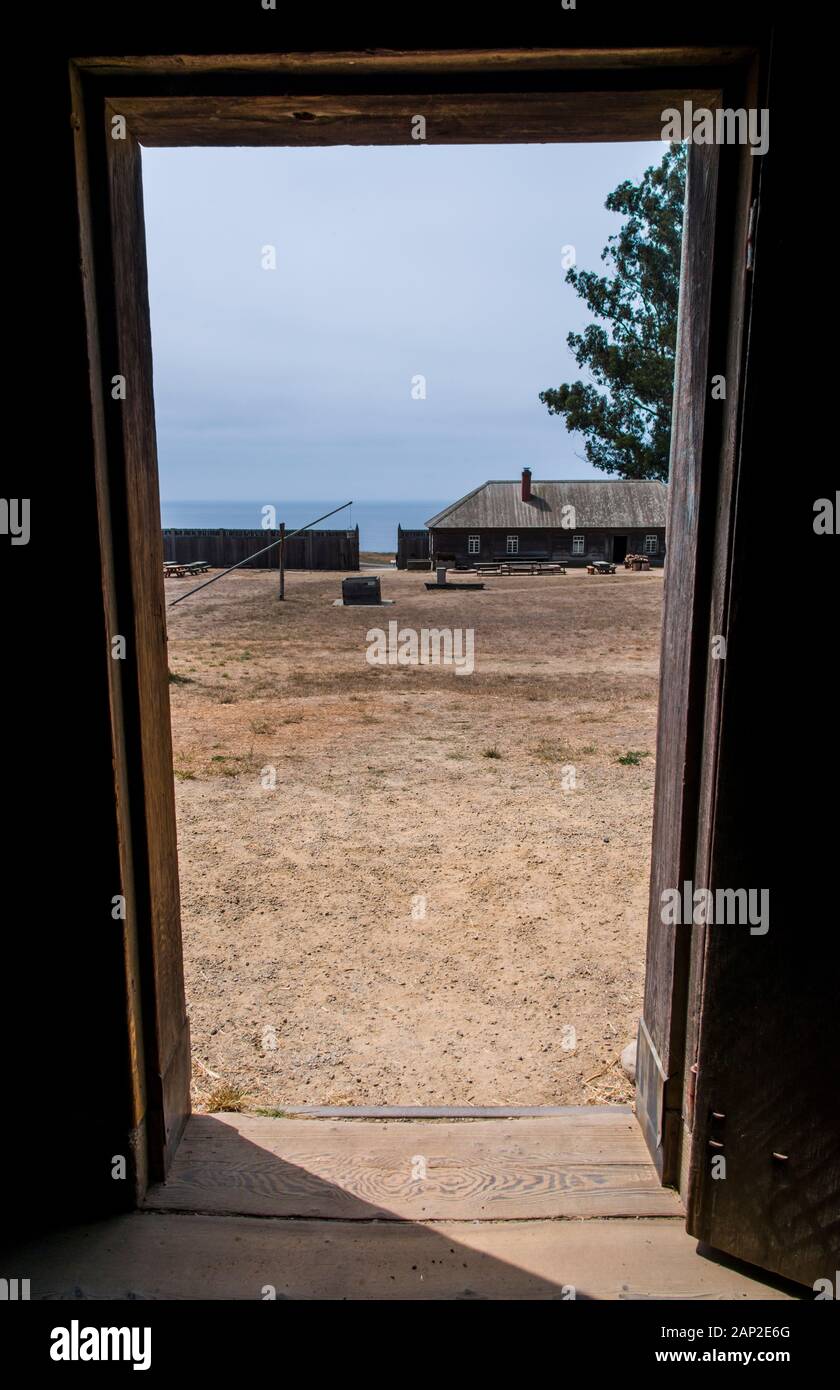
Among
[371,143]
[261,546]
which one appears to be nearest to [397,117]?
[371,143]

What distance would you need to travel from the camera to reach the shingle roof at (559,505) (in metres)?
39.9

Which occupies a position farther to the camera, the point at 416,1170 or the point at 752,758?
the point at 416,1170

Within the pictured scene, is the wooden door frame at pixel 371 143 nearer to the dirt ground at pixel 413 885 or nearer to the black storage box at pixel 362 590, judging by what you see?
the dirt ground at pixel 413 885

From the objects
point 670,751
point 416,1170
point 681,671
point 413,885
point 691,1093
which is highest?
point 681,671

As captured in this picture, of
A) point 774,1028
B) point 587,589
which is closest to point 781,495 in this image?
point 774,1028

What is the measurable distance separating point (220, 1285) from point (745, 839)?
1677 millimetres

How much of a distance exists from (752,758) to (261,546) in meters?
39.4

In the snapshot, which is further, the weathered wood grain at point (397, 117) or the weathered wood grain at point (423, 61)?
the weathered wood grain at point (397, 117)

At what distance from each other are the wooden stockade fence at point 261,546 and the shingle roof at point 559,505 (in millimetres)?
4381

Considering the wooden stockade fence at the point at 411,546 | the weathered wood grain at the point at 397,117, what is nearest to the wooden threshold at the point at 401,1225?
the weathered wood grain at the point at 397,117

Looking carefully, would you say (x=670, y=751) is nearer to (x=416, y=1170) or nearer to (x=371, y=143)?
(x=416, y=1170)

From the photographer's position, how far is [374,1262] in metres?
2.19

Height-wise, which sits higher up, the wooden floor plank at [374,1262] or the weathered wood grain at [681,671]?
the weathered wood grain at [681,671]
